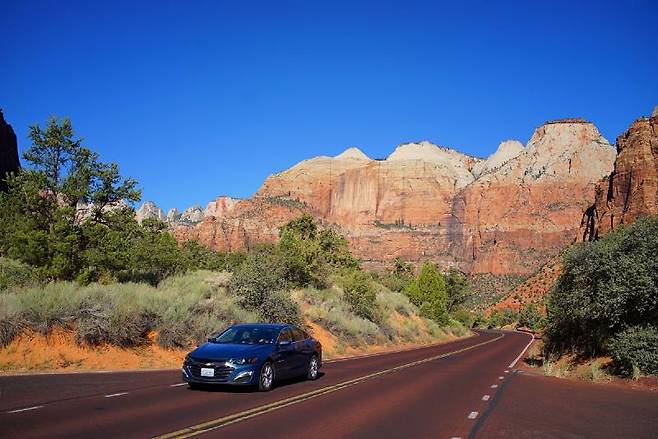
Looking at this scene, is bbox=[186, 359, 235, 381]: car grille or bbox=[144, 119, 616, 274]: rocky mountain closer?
bbox=[186, 359, 235, 381]: car grille

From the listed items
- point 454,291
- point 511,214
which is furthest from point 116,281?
→ point 511,214

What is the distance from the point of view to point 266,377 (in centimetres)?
1346

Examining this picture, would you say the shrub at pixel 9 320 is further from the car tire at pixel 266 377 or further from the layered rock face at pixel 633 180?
the layered rock face at pixel 633 180

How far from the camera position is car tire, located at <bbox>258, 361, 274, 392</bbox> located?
13173 millimetres

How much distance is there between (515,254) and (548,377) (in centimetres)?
14592

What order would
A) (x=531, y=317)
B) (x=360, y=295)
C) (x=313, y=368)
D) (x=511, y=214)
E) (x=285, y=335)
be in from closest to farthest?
(x=285, y=335) → (x=313, y=368) → (x=360, y=295) → (x=531, y=317) → (x=511, y=214)

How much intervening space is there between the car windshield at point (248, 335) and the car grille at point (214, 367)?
1.26 metres

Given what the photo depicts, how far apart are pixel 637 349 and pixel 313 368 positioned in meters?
9.01

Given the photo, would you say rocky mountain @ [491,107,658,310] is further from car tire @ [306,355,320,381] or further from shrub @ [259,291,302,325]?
car tire @ [306,355,320,381]

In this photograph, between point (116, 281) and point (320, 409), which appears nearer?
point (320, 409)

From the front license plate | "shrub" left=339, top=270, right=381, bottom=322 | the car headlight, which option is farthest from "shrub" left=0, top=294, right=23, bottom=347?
"shrub" left=339, top=270, right=381, bottom=322

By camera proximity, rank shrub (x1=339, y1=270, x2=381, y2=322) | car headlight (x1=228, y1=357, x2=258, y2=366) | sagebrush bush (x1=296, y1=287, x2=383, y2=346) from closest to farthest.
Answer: car headlight (x1=228, y1=357, x2=258, y2=366) → sagebrush bush (x1=296, y1=287, x2=383, y2=346) → shrub (x1=339, y1=270, x2=381, y2=322)

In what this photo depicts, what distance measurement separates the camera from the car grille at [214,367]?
1260 centimetres

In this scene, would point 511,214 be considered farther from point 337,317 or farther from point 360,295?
point 337,317
